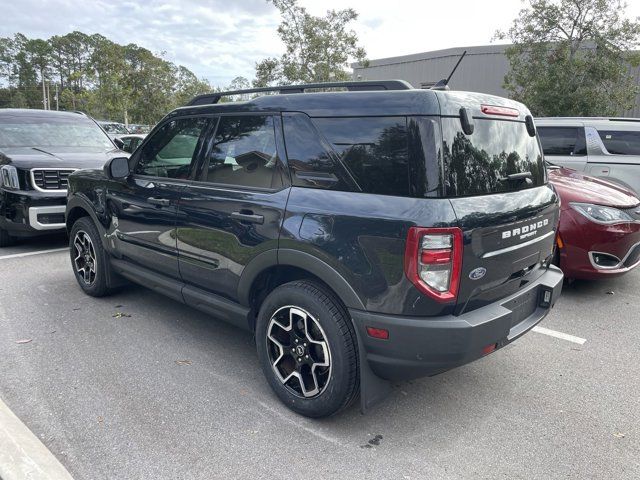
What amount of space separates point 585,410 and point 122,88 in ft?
100

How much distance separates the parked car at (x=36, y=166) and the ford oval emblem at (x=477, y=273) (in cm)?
587

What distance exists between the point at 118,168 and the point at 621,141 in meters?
7.31

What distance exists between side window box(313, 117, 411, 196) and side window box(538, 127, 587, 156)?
598cm

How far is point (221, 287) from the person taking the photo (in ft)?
10.8

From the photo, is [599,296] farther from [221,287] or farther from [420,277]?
[221,287]

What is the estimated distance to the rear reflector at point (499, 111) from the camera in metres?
2.67

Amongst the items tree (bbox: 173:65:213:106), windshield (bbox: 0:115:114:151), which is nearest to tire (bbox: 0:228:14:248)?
windshield (bbox: 0:115:114:151)

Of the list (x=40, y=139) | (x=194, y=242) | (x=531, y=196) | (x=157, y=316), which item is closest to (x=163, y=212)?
(x=194, y=242)

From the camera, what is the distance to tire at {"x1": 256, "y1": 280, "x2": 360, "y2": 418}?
2.56 m

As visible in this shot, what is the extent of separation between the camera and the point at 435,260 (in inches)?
89.7

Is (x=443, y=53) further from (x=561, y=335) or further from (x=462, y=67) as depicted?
(x=561, y=335)

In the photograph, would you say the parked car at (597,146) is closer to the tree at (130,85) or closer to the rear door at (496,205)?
the rear door at (496,205)

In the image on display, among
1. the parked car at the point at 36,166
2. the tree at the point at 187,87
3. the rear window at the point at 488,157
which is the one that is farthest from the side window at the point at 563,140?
the tree at the point at 187,87

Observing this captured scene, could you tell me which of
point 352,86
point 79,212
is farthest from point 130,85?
point 352,86
